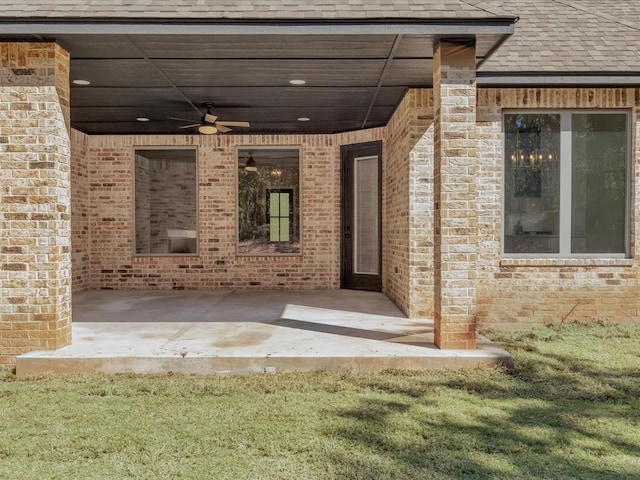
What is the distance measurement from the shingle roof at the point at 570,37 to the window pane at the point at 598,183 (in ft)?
2.49

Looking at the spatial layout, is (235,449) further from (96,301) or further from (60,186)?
(96,301)

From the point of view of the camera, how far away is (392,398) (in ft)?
13.3

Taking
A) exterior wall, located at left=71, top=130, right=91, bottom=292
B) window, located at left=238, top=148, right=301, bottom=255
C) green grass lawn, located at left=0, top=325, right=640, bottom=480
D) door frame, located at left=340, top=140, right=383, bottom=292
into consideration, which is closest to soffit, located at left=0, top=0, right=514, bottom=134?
door frame, located at left=340, top=140, right=383, bottom=292

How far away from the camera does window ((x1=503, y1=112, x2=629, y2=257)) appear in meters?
7.01

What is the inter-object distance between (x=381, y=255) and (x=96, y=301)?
503 centimetres

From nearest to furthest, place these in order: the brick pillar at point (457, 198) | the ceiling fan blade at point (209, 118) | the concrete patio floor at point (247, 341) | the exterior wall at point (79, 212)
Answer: the concrete patio floor at point (247, 341) < the brick pillar at point (457, 198) < the ceiling fan blade at point (209, 118) < the exterior wall at point (79, 212)

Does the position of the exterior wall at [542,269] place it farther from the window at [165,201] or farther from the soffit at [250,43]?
the window at [165,201]

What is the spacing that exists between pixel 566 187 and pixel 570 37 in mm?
2172

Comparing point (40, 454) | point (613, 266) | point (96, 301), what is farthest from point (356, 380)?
point (96, 301)

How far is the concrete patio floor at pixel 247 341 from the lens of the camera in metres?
4.73

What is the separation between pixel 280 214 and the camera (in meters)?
10.2

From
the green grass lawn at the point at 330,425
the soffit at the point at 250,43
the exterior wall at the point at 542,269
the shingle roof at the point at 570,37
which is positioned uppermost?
the shingle roof at the point at 570,37

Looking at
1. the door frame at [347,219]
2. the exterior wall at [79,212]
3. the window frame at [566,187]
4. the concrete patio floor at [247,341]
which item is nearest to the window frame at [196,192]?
the exterior wall at [79,212]

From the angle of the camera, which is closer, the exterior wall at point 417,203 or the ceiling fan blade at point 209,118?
→ the exterior wall at point 417,203
